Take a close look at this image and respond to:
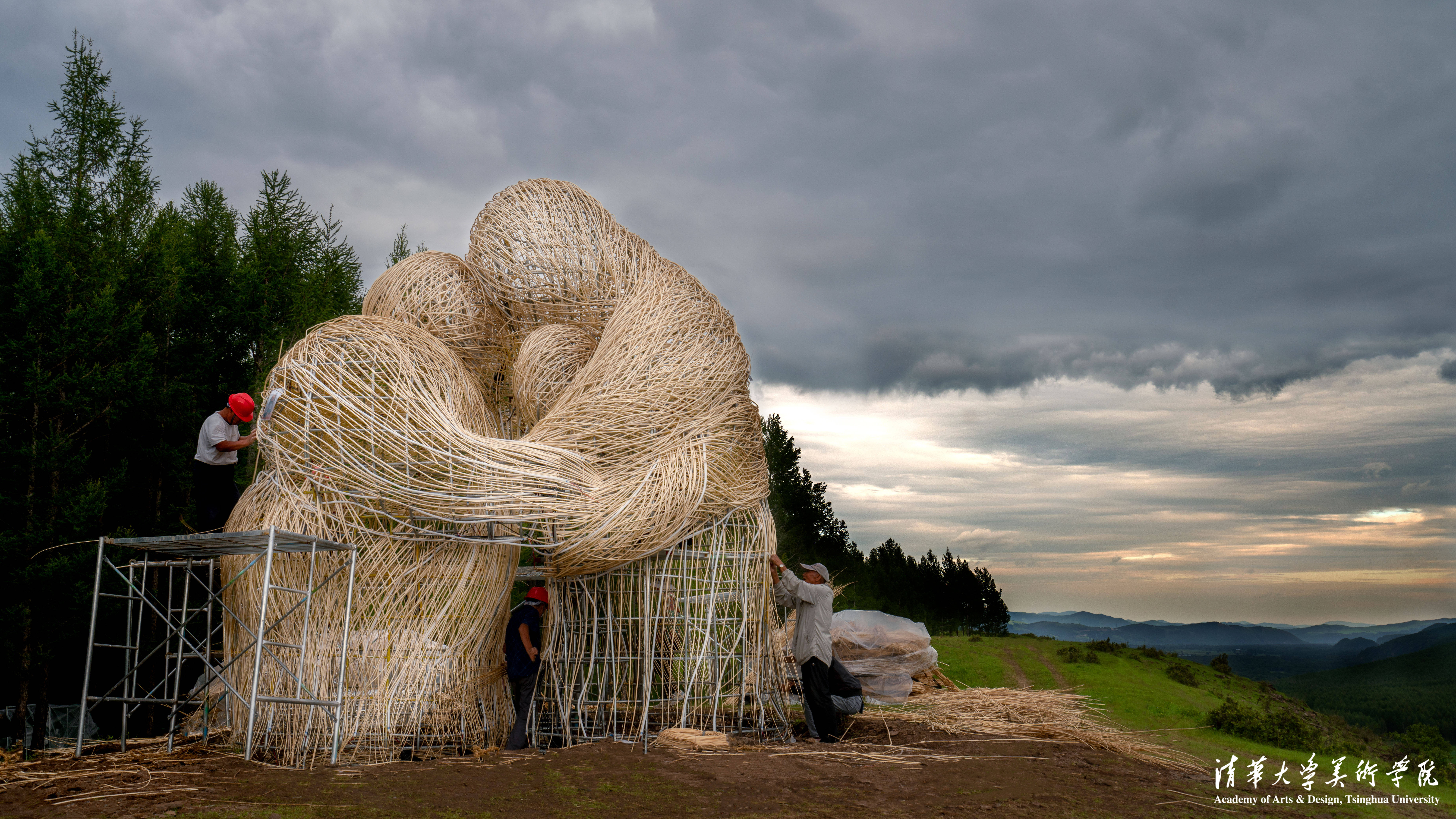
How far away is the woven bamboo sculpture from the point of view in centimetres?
1005

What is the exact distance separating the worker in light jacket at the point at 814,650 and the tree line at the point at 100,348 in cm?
765

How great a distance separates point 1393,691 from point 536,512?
564 inches

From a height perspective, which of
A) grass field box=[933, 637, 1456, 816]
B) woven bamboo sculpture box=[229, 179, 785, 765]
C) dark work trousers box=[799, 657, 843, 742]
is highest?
woven bamboo sculpture box=[229, 179, 785, 765]

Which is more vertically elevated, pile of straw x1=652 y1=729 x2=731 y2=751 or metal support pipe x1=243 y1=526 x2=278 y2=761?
metal support pipe x1=243 y1=526 x2=278 y2=761

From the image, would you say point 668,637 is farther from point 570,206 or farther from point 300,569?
point 570,206

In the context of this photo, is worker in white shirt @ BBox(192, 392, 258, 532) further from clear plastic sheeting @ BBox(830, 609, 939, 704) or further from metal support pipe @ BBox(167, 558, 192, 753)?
clear plastic sheeting @ BBox(830, 609, 939, 704)

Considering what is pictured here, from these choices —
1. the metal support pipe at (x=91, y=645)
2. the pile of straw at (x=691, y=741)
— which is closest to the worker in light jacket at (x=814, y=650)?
the pile of straw at (x=691, y=741)

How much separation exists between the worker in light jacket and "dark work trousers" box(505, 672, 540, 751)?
11.0 feet

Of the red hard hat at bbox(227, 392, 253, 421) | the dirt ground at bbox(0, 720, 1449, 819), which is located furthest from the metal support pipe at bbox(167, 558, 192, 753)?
the red hard hat at bbox(227, 392, 253, 421)

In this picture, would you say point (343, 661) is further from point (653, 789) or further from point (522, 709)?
point (653, 789)

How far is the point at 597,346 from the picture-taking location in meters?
12.7

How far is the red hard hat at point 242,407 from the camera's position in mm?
9922

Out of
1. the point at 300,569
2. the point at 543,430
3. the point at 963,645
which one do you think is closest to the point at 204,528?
the point at 300,569

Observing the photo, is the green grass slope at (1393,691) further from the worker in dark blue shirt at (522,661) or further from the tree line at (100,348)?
the tree line at (100,348)
